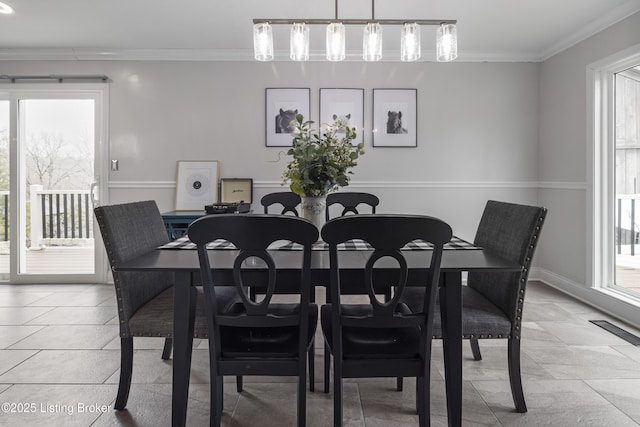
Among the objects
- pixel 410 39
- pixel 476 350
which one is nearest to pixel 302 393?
pixel 476 350

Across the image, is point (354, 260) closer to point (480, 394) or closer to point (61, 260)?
point (480, 394)

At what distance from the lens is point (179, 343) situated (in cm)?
166

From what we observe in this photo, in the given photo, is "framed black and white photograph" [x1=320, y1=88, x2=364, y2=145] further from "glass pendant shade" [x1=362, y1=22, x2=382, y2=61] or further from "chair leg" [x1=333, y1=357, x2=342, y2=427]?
"chair leg" [x1=333, y1=357, x2=342, y2=427]

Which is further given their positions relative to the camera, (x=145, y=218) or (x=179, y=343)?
(x=145, y=218)

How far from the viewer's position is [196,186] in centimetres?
426

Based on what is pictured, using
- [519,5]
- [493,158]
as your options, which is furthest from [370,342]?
[493,158]

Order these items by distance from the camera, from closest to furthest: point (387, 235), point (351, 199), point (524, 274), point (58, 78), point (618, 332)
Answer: point (387, 235)
point (524, 274)
point (618, 332)
point (351, 199)
point (58, 78)

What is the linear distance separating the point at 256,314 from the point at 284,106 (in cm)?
311

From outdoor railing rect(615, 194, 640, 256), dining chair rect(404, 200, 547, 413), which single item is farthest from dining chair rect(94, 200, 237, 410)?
outdoor railing rect(615, 194, 640, 256)

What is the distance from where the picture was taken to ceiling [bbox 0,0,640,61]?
315 cm

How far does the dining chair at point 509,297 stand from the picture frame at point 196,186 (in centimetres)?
275

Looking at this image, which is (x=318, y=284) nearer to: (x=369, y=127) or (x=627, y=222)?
(x=369, y=127)

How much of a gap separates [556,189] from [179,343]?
12.7 feet

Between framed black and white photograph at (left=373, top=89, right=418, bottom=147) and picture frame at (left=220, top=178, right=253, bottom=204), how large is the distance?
1.39 metres
